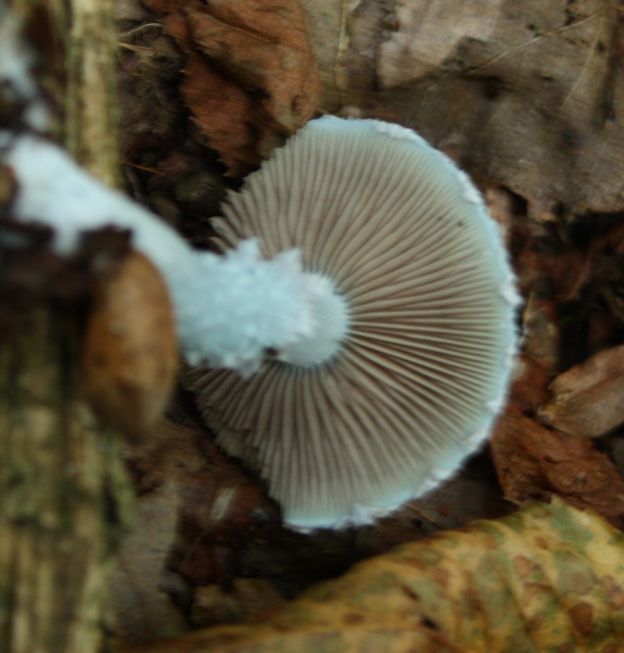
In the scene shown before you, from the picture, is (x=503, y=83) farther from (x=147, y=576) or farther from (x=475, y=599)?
(x=147, y=576)

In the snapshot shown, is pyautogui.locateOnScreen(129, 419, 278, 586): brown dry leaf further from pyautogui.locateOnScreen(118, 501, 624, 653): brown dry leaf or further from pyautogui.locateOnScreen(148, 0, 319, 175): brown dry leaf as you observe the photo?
pyautogui.locateOnScreen(148, 0, 319, 175): brown dry leaf

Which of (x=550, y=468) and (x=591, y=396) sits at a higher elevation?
(x=591, y=396)

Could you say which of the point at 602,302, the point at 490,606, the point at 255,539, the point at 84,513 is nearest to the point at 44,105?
the point at 84,513

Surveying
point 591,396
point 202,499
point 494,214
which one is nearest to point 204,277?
point 202,499

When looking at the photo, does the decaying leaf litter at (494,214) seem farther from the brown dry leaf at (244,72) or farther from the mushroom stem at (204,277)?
the mushroom stem at (204,277)

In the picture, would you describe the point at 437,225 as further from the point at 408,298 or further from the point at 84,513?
the point at 84,513

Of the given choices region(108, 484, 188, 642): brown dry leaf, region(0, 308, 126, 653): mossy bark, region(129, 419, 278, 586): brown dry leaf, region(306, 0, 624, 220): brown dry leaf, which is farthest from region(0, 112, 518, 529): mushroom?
region(0, 308, 126, 653): mossy bark
